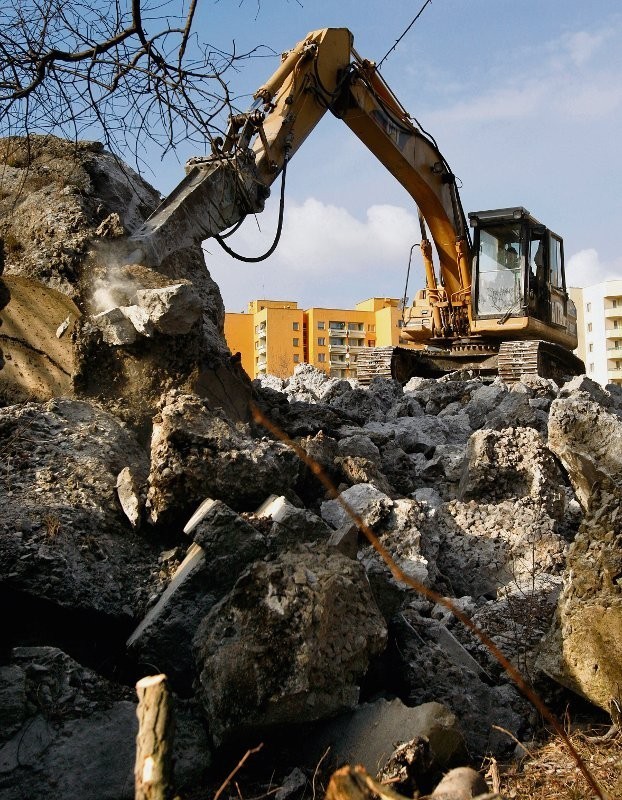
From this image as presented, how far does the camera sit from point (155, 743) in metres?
1.58

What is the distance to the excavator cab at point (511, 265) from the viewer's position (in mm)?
10945

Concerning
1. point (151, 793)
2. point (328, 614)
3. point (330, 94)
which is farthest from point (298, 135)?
point (151, 793)

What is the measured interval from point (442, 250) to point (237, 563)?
890cm

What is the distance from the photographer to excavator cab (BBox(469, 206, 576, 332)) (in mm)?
10945

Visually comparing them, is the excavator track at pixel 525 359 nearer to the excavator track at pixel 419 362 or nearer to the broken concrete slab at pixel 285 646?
the excavator track at pixel 419 362

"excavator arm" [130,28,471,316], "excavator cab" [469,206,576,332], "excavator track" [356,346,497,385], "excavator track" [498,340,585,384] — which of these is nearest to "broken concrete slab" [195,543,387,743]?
"excavator arm" [130,28,471,316]

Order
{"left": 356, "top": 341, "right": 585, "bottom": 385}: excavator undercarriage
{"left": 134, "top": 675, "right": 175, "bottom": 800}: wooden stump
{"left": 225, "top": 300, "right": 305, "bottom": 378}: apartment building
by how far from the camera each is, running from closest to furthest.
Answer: {"left": 134, "top": 675, "right": 175, "bottom": 800}: wooden stump, {"left": 356, "top": 341, "right": 585, "bottom": 385}: excavator undercarriage, {"left": 225, "top": 300, "right": 305, "bottom": 378}: apartment building

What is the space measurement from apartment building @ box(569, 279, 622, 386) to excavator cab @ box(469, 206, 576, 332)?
54900mm

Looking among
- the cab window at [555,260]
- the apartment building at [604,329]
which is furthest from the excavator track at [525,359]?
the apartment building at [604,329]

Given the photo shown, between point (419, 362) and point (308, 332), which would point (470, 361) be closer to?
point (419, 362)

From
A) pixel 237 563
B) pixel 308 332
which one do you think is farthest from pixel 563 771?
pixel 308 332

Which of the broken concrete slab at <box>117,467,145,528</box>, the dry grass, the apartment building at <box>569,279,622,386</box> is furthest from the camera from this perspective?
the apartment building at <box>569,279,622,386</box>

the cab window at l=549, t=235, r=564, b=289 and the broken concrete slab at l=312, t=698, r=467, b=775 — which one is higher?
the cab window at l=549, t=235, r=564, b=289

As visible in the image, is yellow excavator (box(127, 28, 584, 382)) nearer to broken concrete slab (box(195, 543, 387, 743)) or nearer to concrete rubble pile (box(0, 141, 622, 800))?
concrete rubble pile (box(0, 141, 622, 800))
